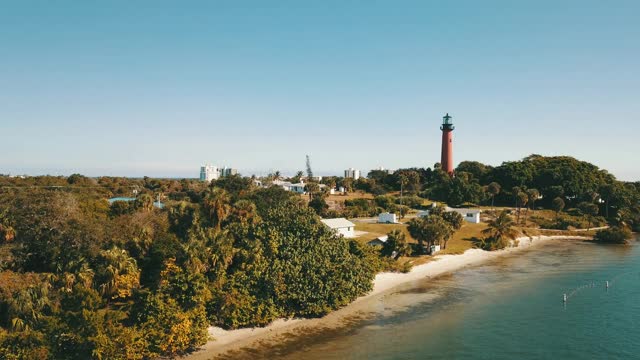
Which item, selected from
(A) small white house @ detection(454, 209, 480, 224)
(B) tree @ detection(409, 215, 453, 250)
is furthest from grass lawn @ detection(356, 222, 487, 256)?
(B) tree @ detection(409, 215, 453, 250)

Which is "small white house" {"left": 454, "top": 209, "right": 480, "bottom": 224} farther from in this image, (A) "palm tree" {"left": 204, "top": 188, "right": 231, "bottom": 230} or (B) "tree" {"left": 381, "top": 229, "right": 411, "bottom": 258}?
(A) "palm tree" {"left": 204, "top": 188, "right": 231, "bottom": 230}

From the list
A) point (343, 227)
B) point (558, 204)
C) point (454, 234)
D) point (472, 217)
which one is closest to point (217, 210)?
point (343, 227)

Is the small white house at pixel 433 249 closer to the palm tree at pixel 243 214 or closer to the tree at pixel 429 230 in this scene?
the tree at pixel 429 230

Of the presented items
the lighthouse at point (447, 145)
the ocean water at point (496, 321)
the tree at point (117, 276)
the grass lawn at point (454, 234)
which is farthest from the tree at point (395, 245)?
the lighthouse at point (447, 145)

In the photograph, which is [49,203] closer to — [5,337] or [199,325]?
[5,337]

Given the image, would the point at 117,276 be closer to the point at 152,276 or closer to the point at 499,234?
the point at 152,276
